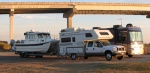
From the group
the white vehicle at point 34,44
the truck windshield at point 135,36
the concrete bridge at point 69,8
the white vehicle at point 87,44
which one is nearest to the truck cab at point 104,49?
the white vehicle at point 87,44

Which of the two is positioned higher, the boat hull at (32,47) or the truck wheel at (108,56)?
the boat hull at (32,47)

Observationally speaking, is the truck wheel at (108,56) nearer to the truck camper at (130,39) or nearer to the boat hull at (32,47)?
the truck camper at (130,39)

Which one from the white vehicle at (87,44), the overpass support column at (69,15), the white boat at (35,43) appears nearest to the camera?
the white vehicle at (87,44)

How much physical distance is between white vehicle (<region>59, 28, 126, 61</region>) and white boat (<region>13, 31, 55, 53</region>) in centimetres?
354

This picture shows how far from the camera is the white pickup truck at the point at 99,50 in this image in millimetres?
27875

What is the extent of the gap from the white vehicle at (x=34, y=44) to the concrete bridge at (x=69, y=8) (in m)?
35.3

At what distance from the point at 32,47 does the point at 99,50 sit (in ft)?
36.8

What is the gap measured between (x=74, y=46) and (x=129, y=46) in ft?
16.7

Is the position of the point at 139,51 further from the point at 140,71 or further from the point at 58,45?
the point at 140,71

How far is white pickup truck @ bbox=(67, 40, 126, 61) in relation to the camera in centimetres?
2788

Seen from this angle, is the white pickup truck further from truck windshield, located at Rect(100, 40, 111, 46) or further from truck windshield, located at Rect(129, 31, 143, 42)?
truck windshield, located at Rect(129, 31, 143, 42)

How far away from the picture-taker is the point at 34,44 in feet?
123

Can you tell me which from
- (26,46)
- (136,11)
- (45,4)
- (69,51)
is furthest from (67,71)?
(136,11)

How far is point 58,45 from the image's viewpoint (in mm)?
34000
